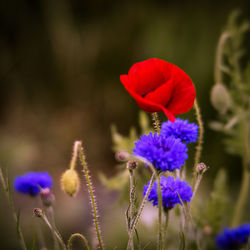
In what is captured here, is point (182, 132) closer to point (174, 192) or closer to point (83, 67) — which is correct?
point (174, 192)

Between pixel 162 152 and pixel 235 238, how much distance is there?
35 cm

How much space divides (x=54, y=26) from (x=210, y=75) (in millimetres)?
1179

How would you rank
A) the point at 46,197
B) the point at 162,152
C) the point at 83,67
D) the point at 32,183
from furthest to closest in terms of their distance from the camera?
the point at 83,67
the point at 32,183
the point at 46,197
the point at 162,152

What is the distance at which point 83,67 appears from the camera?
253cm

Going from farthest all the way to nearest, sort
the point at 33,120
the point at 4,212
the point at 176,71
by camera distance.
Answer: the point at 33,120, the point at 4,212, the point at 176,71

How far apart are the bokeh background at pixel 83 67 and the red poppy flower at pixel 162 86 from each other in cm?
133

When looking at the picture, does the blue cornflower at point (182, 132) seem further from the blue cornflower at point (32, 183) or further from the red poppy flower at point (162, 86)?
the blue cornflower at point (32, 183)

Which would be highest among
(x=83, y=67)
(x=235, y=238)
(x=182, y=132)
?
(x=83, y=67)

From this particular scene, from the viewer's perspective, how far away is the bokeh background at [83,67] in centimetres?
203

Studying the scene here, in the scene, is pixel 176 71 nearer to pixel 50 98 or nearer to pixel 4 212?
pixel 4 212

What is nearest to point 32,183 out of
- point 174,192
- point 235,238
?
point 174,192

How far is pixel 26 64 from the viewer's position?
2582mm

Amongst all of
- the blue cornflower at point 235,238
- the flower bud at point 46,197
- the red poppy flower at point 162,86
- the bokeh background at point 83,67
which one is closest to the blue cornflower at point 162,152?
the red poppy flower at point 162,86

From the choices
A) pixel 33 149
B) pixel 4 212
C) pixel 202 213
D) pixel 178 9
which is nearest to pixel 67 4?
pixel 178 9
